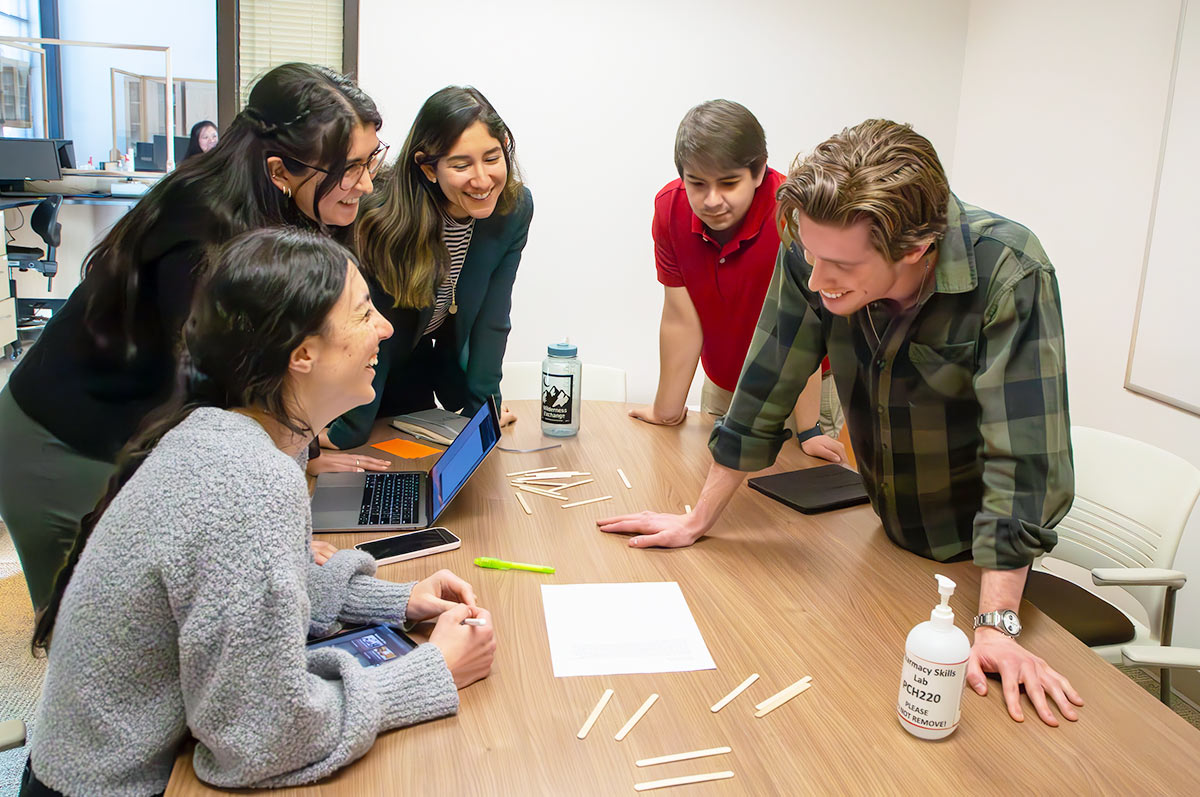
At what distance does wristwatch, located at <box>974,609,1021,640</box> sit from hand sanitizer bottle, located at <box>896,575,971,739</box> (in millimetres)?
243

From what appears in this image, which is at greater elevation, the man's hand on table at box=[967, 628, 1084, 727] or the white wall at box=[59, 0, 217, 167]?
the white wall at box=[59, 0, 217, 167]

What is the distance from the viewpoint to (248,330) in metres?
0.98

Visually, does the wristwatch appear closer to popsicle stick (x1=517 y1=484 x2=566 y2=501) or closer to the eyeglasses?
popsicle stick (x1=517 y1=484 x2=566 y2=501)

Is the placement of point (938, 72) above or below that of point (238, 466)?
above

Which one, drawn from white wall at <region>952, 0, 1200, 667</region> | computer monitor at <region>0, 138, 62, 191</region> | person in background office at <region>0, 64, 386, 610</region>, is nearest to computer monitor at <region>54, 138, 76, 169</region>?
computer monitor at <region>0, 138, 62, 191</region>

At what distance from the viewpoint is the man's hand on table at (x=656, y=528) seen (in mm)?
1519

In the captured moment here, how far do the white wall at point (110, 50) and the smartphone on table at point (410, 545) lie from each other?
23.3 feet

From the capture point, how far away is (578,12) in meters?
3.47

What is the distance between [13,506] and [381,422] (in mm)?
847

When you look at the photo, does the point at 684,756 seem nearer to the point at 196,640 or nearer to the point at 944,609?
the point at 944,609

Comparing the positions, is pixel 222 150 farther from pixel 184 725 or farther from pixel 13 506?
pixel 184 725

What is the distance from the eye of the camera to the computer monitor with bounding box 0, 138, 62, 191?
633 cm

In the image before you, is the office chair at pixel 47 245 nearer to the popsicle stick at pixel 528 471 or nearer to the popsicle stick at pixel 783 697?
the popsicle stick at pixel 528 471

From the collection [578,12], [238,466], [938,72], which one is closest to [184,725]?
[238,466]
